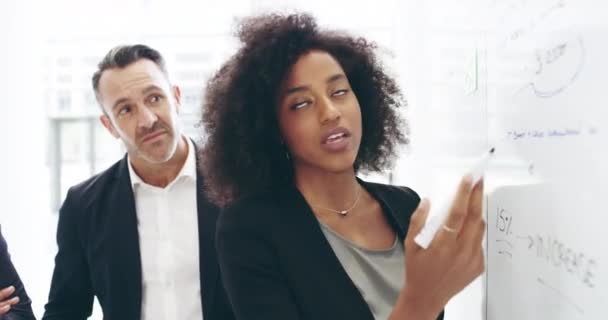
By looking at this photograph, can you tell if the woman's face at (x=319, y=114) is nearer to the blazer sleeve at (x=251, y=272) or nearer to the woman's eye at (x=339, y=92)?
the woman's eye at (x=339, y=92)

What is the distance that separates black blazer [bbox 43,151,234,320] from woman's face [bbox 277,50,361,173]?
22.7 inches

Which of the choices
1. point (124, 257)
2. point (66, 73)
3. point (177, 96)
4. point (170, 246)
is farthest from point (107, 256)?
point (66, 73)

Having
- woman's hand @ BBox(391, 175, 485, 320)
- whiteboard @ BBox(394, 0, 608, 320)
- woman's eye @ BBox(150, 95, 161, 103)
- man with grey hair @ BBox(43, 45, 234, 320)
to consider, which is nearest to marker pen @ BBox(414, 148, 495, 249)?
woman's hand @ BBox(391, 175, 485, 320)

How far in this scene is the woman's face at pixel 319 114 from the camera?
873mm

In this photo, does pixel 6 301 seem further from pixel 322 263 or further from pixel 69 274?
pixel 322 263

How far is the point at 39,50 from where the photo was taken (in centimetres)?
271

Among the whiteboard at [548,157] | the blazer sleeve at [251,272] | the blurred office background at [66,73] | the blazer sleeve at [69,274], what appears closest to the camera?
the whiteboard at [548,157]

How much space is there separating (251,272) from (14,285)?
1197 millimetres

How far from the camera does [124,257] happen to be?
1.42 metres

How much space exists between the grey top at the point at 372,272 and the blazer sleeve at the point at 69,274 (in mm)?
879

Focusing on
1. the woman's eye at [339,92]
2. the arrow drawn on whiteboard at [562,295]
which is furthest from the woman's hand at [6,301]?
the arrow drawn on whiteboard at [562,295]

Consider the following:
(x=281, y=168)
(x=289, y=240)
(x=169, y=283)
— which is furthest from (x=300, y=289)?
(x=169, y=283)

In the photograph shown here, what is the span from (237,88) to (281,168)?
0.59ft

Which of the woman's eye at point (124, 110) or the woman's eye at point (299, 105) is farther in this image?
the woman's eye at point (124, 110)
